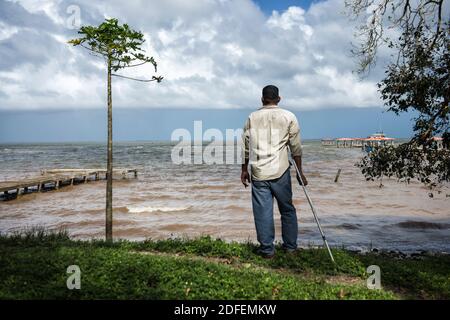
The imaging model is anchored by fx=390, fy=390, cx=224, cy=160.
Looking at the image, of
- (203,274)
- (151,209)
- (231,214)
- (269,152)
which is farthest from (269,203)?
(151,209)

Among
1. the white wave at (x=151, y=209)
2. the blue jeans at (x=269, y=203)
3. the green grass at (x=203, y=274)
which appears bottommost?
the white wave at (x=151, y=209)

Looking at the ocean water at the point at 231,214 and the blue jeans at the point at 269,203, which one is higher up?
the blue jeans at the point at 269,203

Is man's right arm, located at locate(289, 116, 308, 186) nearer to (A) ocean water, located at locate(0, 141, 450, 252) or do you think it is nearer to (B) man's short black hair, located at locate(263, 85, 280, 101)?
(B) man's short black hair, located at locate(263, 85, 280, 101)

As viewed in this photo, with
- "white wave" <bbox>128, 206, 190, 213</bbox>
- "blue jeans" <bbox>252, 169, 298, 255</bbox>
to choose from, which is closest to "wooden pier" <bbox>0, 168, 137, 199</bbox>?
"white wave" <bbox>128, 206, 190, 213</bbox>

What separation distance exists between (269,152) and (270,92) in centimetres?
95

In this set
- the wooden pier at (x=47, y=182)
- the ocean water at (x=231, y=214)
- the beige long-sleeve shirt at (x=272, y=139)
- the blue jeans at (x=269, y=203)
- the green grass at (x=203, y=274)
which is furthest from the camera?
the wooden pier at (x=47, y=182)

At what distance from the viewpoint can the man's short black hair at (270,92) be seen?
6133mm

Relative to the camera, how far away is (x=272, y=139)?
6.06m

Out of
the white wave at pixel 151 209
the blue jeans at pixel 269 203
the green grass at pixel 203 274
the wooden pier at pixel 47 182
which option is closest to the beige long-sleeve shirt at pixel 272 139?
the blue jeans at pixel 269 203

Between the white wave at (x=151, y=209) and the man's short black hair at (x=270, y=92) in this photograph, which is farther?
the white wave at (x=151, y=209)

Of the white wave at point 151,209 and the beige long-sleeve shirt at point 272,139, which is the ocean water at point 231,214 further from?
the beige long-sleeve shirt at point 272,139

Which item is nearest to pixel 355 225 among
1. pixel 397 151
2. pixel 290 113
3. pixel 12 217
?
pixel 397 151

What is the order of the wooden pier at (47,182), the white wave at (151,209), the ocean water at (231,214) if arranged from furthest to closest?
the wooden pier at (47,182) → the white wave at (151,209) → the ocean water at (231,214)

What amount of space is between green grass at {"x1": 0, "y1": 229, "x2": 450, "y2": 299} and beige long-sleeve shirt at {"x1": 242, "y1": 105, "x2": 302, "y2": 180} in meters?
1.53
